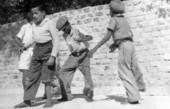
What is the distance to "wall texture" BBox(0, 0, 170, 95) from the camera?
734 cm

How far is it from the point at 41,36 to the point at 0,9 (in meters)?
9.84

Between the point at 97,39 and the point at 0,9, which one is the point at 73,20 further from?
the point at 0,9

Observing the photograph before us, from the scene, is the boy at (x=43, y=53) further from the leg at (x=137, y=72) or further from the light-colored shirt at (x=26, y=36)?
the leg at (x=137, y=72)

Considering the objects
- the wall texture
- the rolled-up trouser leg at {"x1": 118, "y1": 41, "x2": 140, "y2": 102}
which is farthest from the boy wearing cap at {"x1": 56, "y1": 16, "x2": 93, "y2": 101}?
the wall texture

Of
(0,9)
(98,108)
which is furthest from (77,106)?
(0,9)

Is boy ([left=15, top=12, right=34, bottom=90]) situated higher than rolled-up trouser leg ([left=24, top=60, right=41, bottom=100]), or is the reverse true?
boy ([left=15, top=12, right=34, bottom=90])

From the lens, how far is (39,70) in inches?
259

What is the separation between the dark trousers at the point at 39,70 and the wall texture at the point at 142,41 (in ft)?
6.70

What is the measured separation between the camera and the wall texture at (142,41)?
7.34 meters

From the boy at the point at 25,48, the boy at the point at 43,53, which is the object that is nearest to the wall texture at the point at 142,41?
the boy at the point at 25,48

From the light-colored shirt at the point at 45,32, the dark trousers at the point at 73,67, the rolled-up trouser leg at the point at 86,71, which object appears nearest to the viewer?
the light-colored shirt at the point at 45,32

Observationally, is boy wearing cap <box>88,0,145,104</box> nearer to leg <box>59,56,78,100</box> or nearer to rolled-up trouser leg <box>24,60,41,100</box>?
leg <box>59,56,78,100</box>

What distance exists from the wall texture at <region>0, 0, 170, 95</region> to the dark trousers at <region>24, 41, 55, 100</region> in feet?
6.70

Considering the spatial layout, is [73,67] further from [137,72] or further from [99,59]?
[99,59]
